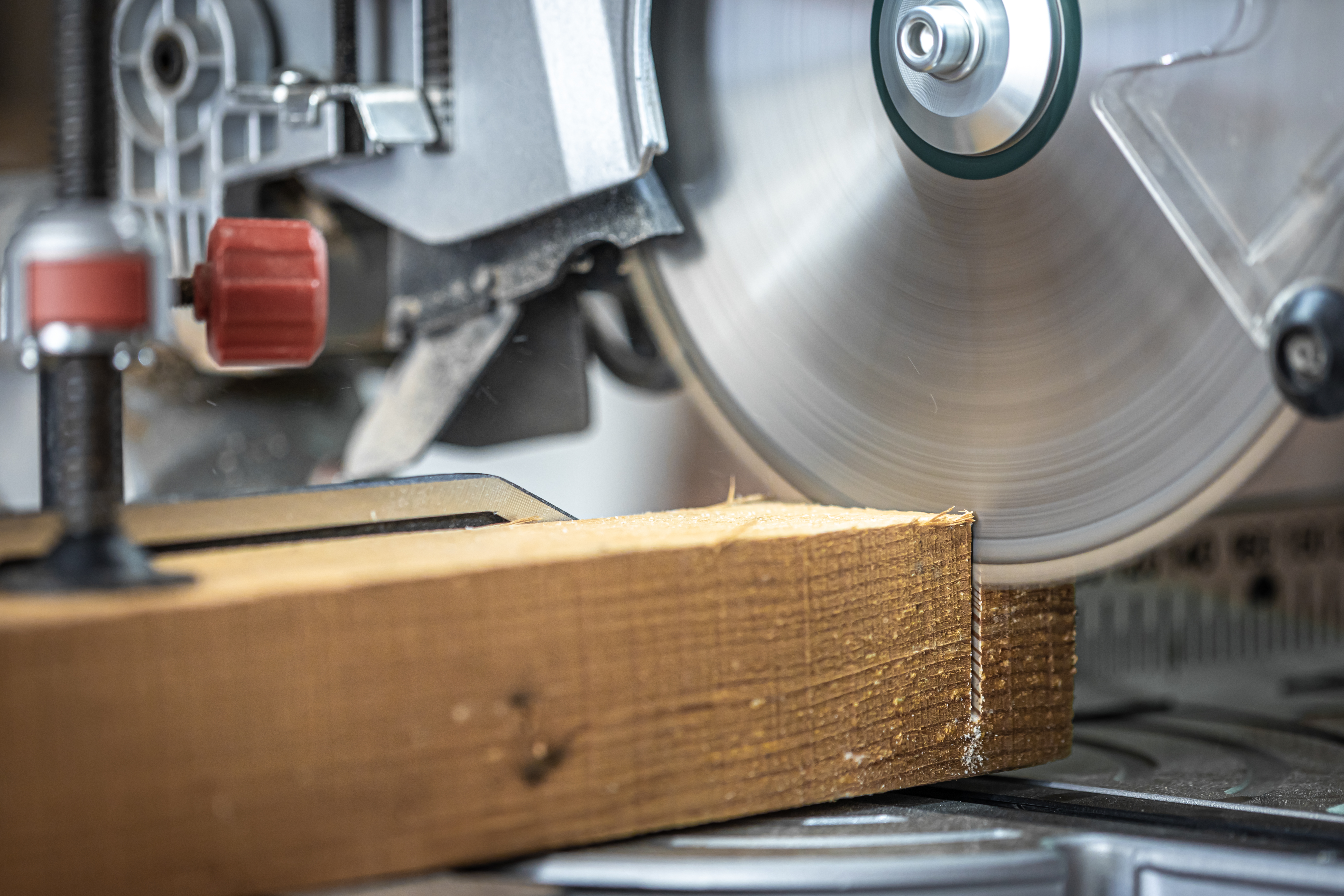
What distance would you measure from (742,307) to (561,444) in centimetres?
125

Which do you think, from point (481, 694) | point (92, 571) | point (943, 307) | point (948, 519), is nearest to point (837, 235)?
point (943, 307)

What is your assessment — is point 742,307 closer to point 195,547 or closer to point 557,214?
point 557,214

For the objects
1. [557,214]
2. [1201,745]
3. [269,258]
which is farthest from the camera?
[1201,745]

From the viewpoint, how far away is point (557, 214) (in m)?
1.27

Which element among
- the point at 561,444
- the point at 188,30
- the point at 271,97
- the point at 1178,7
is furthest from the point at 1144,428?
the point at 561,444

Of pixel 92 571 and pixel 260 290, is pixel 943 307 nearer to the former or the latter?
pixel 260 290

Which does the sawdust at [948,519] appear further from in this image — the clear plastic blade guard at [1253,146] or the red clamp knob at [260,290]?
the red clamp knob at [260,290]

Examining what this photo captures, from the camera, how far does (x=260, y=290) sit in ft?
3.33

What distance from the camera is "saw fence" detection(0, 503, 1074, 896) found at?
2.44 ft

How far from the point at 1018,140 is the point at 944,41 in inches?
3.5

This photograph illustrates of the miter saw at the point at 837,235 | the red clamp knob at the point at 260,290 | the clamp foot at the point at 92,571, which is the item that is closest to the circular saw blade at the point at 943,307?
the miter saw at the point at 837,235

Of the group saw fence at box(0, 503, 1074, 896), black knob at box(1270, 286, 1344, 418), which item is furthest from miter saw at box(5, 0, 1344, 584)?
saw fence at box(0, 503, 1074, 896)

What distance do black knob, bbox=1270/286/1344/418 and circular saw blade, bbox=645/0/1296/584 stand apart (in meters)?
0.03

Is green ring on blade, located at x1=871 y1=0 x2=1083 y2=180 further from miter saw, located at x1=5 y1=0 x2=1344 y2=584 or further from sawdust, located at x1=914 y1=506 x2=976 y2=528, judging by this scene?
sawdust, located at x1=914 y1=506 x2=976 y2=528
